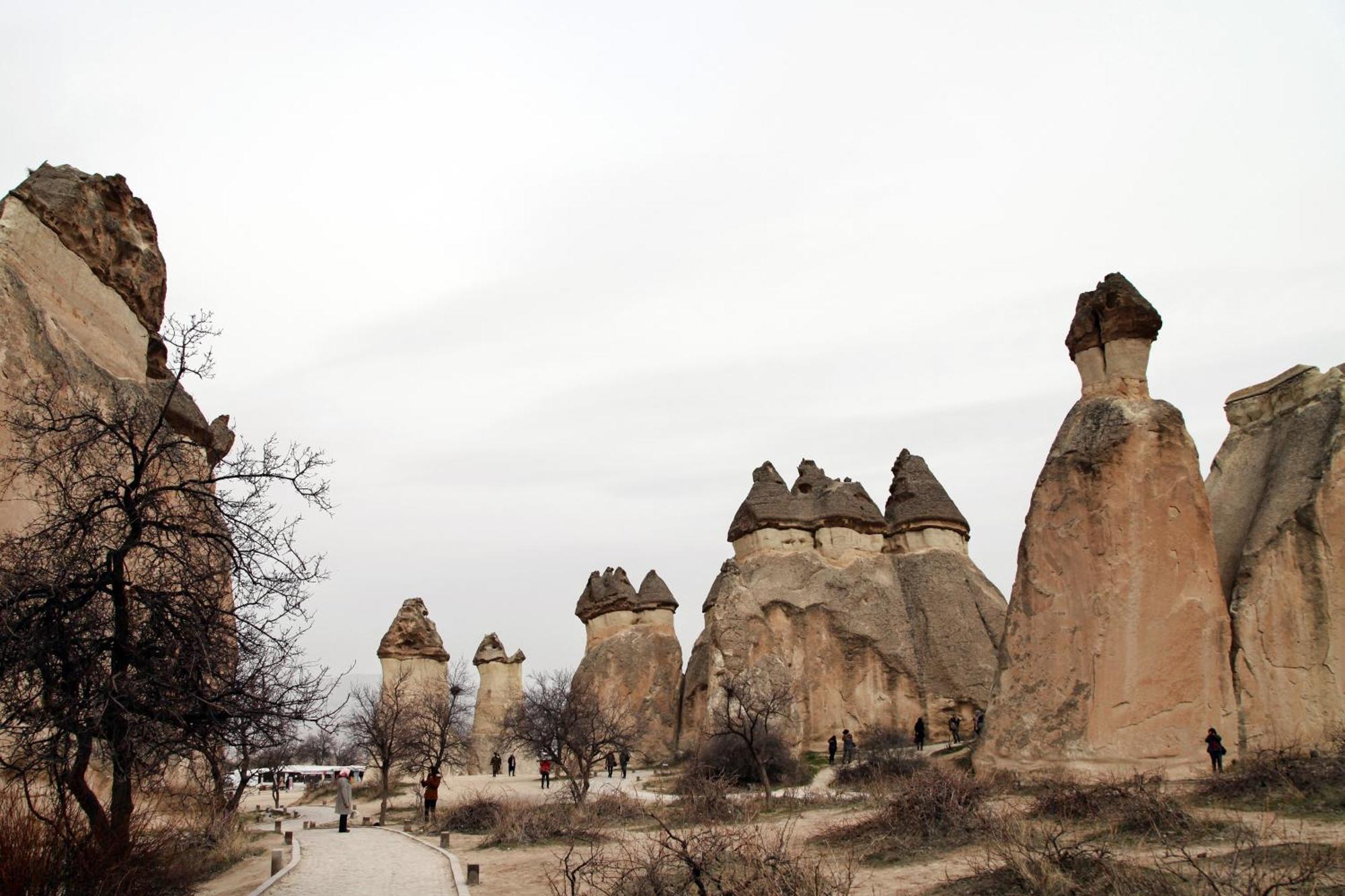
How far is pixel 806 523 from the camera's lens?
2995 centimetres

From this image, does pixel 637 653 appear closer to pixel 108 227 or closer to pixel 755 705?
pixel 755 705

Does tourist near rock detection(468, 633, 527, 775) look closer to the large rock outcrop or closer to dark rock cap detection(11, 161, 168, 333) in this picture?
the large rock outcrop

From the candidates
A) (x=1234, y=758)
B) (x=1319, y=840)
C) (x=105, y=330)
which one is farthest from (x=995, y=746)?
(x=105, y=330)

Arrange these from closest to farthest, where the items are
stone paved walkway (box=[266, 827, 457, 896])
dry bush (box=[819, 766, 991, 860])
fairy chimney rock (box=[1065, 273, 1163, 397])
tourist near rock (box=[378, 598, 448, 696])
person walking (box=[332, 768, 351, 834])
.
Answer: stone paved walkway (box=[266, 827, 457, 896]), dry bush (box=[819, 766, 991, 860]), fairy chimney rock (box=[1065, 273, 1163, 397]), person walking (box=[332, 768, 351, 834]), tourist near rock (box=[378, 598, 448, 696])

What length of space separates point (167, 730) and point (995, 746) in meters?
11.1

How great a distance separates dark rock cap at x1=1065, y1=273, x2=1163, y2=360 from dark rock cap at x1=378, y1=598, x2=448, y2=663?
22.0m

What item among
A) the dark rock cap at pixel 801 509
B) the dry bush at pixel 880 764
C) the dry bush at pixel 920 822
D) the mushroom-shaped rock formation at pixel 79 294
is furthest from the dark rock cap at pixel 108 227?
the dark rock cap at pixel 801 509

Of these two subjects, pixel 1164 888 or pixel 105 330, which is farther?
pixel 105 330

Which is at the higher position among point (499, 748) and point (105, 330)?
point (105, 330)

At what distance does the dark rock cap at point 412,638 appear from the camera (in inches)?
1149

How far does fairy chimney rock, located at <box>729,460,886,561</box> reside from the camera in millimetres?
29641

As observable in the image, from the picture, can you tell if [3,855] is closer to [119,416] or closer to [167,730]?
[167,730]

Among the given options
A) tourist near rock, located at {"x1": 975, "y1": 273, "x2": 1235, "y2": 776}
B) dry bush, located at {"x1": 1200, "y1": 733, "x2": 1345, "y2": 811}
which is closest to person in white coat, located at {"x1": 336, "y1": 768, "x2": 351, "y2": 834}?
tourist near rock, located at {"x1": 975, "y1": 273, "x2": 1235, "y2": 776}

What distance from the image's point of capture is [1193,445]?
13.5 m
